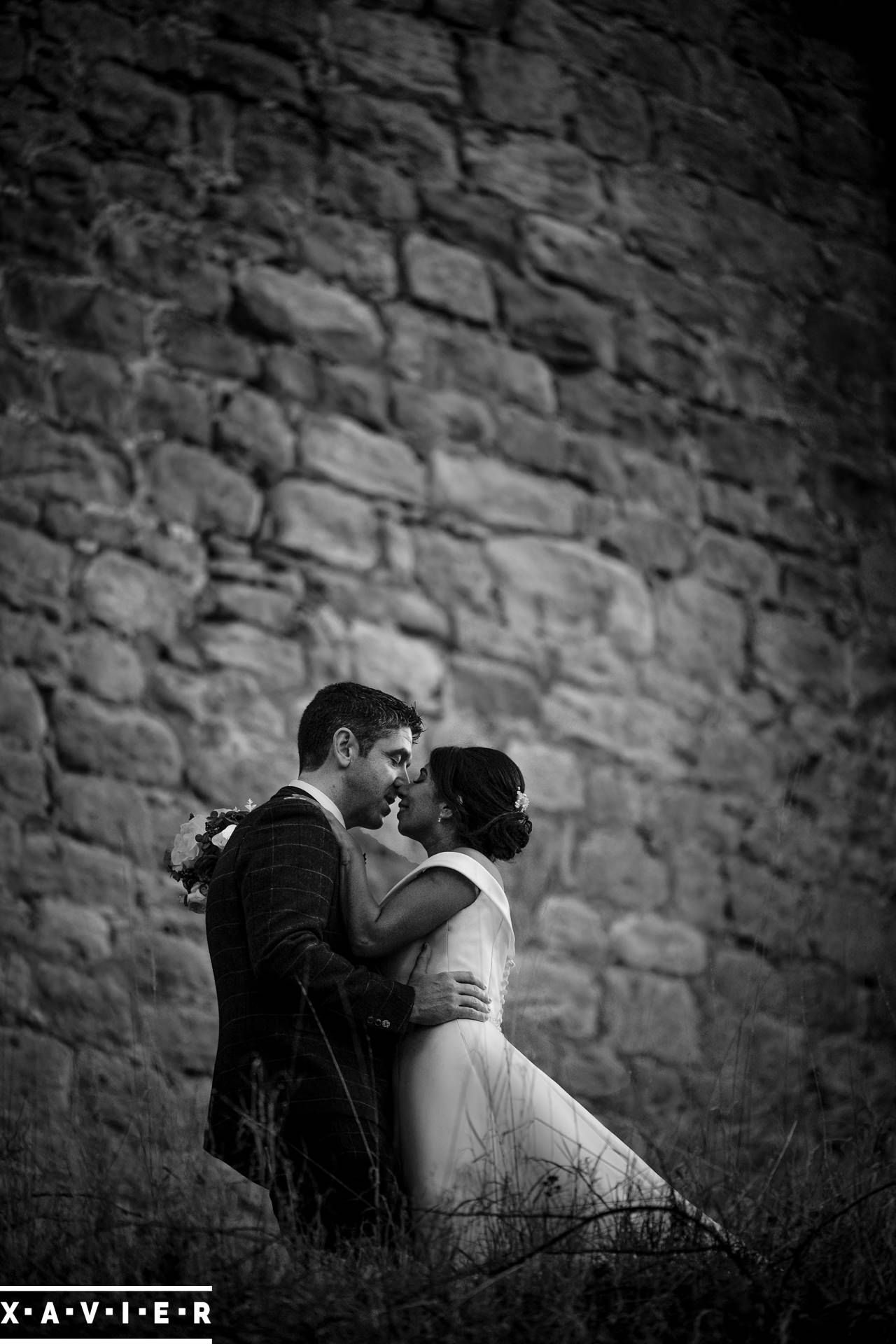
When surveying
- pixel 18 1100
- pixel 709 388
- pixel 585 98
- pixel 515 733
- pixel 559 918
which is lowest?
pixel 18 1100

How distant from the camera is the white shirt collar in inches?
118

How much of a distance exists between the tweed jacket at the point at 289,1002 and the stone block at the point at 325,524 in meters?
2.05

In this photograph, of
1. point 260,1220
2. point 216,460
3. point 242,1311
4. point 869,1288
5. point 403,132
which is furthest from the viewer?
point 403,132

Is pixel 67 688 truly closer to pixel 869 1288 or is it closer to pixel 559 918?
pixel 559 918

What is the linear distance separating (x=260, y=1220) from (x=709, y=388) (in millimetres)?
3819

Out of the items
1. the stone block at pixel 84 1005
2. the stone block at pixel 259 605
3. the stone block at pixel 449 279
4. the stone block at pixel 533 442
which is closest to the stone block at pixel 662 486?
the stone block at pixel 533 442

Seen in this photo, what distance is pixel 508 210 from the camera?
538 centimetres

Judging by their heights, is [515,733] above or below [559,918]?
above

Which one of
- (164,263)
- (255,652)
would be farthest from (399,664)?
(164,263)

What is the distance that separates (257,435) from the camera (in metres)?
4.84

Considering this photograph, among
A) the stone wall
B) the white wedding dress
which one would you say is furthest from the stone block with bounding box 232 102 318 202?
the white wedding dress

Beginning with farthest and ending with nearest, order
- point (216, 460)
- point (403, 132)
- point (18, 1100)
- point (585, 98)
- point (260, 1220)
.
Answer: point (585, 98)
point (403, 132)
point (216, 460)
point (18, 1100)
point (260, 1220)

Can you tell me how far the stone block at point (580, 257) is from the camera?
5.41 metres

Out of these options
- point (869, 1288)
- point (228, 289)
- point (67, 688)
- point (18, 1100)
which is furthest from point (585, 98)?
point (869, 1288)
